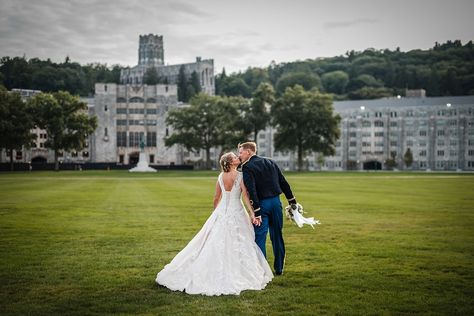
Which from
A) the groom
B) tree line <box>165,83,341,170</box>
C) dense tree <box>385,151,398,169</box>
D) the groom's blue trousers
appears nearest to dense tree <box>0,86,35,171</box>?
tree line <box>165,83,341,170</box>

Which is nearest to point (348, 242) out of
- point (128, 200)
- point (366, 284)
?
point (366, 284)

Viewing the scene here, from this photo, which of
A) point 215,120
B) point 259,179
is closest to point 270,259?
point 259,179

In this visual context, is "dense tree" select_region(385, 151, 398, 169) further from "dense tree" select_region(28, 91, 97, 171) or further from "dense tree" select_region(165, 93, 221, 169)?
"dense tree" select_region(28, 91, 97, 171)

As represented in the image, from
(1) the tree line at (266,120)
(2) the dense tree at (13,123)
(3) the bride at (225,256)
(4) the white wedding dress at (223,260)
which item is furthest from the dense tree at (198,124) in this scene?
(4) the white wedding dress at (223,260)

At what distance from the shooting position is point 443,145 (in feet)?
471

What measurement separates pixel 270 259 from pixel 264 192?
2.75 m

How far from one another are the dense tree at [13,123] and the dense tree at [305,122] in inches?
1737

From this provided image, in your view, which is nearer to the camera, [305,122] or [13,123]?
[13,123]

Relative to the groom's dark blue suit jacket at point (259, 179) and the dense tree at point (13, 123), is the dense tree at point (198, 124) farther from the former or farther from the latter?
the groom's dark blue suit jacket at point (259, 179)

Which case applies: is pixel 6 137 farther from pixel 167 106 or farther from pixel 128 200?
pixel 128 200

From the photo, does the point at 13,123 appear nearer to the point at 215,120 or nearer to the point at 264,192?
the point at 215,120

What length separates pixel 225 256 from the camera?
12.4 metres

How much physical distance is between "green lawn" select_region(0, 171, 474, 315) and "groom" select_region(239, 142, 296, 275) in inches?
31.7

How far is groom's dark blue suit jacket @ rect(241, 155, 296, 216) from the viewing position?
1311 cm
